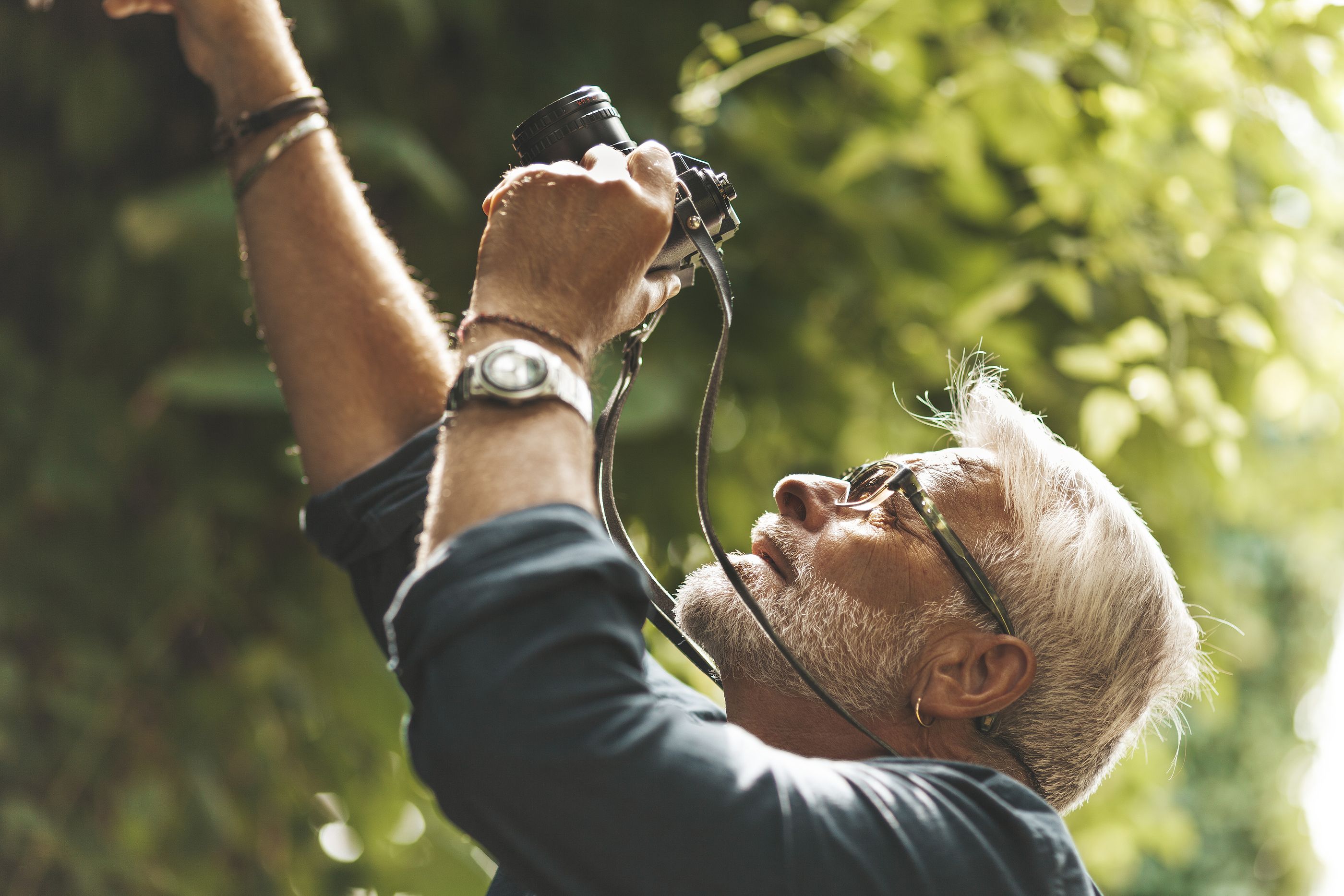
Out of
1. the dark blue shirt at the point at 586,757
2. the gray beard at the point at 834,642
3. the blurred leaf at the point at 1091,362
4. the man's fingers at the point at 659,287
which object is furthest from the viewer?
the blurred leaf at the point at 1091,362

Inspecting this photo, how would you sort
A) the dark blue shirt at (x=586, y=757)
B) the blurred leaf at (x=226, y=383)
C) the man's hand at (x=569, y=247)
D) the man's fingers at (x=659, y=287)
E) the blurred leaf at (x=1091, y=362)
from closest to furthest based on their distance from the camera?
the dark blue shirt at (x=586, y=757) → the man's hand at (x=569, y=247) → the man's fingers at (x=659, y=287) → the blurred leaf at (x=226, y=383) → the blurred leaf at (x=1091, y=362)

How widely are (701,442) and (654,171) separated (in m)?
0.22

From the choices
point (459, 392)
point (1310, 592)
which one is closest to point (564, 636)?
point (459, 392)

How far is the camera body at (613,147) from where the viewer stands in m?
0.88

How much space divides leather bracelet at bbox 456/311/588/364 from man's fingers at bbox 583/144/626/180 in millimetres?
116

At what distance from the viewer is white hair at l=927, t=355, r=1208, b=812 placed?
1082mm

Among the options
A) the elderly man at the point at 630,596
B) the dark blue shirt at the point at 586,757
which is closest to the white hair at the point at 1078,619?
the elderly man at the point at 630,596

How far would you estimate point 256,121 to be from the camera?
3.55ft

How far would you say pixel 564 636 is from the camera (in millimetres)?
616

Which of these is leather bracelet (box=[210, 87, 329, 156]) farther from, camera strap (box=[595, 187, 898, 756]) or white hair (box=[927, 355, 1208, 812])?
white hair (box=[927, 355, 1208, 812])

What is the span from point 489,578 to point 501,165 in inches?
55.4

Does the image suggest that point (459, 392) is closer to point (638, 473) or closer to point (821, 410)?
point (638, 473)

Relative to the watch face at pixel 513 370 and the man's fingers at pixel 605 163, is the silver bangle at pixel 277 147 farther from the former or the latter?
the watch face at pixel 513 370

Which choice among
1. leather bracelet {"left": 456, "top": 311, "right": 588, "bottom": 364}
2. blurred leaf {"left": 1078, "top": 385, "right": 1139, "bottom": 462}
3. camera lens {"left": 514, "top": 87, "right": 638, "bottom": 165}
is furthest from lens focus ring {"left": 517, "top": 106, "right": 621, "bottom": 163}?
blurred leaf {"left": 1078, "top": 385, "right": 1139, "bottom": 462}
